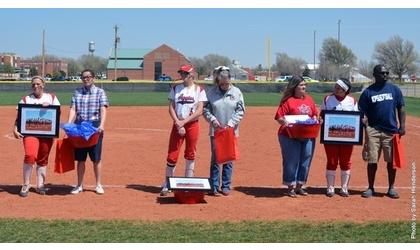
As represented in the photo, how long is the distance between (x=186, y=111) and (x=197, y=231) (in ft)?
7.89

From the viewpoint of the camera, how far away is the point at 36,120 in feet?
26.6

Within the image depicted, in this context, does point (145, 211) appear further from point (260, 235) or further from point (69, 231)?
point (260, 235)

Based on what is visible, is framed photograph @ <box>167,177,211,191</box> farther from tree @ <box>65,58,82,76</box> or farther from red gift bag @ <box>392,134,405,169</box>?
tree @ <box>65,58,82,76</box>

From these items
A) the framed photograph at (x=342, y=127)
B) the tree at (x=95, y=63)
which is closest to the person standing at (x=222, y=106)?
the framed photograph at (x=342, y=127)

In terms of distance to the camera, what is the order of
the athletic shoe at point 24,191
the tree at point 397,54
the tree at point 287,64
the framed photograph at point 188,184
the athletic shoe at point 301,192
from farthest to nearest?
the tree at point 287,64 → the tree at point 397,54 → the athletic shoe at point 301,192 → the athletic shoe at point 24,191 → the framed photograph at point 188,184

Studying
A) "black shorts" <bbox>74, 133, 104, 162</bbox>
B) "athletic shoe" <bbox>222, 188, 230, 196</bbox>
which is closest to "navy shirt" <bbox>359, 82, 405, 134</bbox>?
"athletic shoe" <bbox>222, 188, 230, 196</bbox>

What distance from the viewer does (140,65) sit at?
280ft

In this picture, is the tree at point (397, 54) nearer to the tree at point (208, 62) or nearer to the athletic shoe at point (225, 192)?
the tree at point (208, 62)

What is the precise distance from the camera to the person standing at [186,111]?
8.13 m

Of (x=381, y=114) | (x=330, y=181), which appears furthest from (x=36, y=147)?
(x=381, y=114)

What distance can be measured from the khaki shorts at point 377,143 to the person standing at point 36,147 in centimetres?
423

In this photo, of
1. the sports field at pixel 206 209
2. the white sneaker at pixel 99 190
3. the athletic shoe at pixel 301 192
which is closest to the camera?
the sports field at pixel 206 209

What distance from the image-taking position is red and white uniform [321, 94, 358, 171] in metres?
8.30

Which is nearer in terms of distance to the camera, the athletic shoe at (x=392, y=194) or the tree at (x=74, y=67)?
the athletic shoe at (x=392, y=194)
